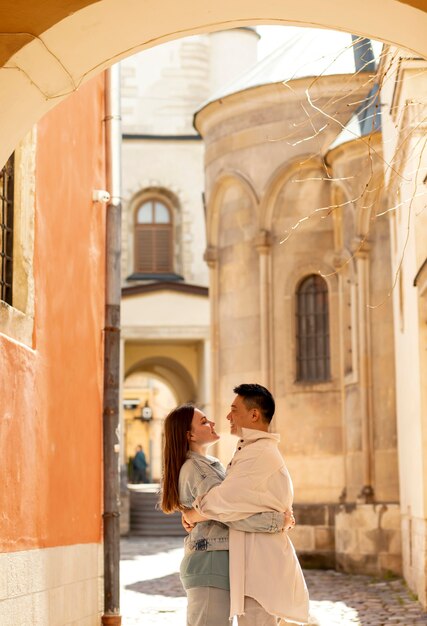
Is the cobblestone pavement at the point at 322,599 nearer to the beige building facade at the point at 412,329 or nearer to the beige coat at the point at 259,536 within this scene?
the beige building facade at the point at 412,329

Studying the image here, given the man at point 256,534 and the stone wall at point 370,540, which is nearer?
the man at point 256,534

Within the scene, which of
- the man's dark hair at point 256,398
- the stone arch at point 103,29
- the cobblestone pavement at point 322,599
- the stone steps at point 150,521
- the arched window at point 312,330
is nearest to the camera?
the stone arch at point 103,29

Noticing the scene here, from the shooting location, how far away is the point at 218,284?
87.0ft

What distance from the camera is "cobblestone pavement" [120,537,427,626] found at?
48.3ft

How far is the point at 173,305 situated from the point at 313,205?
572 inches

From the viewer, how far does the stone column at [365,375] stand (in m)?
22.2

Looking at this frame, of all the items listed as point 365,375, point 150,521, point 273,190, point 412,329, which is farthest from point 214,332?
point 150,521

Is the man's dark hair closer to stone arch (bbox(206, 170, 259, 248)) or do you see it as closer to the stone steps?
stone arch (bbox(206, 170, 259, 248))

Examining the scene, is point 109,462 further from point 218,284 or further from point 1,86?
point 218,284

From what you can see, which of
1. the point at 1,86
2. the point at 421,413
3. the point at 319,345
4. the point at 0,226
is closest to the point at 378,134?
the point at 319,345

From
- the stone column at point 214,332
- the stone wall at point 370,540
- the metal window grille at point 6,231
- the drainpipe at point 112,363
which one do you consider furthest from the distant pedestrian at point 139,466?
the metal window grille at point 6,231

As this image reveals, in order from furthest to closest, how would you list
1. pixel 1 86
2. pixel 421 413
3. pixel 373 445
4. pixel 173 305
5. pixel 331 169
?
1. pixel 173 305
2. pixel 331 169
3. pixel 373 445
4. pixel 421 413
5. pixel 1 86

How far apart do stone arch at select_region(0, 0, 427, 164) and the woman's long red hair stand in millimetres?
1532

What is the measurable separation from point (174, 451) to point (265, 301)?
739 inches
